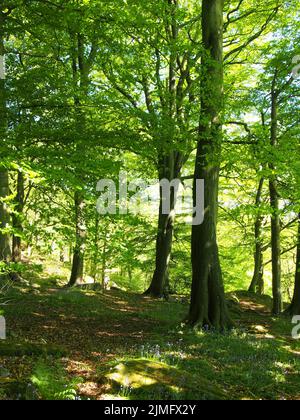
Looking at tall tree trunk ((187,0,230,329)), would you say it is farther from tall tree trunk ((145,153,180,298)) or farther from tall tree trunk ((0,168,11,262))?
tall tree trunk ((145,153,180,298))

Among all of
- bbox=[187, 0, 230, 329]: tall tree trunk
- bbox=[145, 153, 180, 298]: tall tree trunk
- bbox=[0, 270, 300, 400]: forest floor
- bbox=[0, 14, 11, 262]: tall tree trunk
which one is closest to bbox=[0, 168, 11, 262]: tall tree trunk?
bbox=[0, 14, 11, 262]: tall tree trunk

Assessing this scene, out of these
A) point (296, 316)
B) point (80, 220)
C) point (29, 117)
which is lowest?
point (296, 316)

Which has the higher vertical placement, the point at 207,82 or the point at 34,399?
the point at 207,82

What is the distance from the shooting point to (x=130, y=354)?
7.82m

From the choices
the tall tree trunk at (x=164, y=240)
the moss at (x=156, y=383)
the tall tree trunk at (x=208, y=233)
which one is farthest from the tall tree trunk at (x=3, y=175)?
the tall tree trunk at (x=164, y=240)

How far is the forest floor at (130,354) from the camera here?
552 centimetres

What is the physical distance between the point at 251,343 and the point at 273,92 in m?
11.6

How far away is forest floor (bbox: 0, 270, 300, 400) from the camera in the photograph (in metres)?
5.52

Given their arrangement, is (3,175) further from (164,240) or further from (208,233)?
(164,240)

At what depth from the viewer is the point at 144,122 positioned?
11445mm

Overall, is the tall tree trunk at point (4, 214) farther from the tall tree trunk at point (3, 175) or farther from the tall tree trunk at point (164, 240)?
the tall tree trunk at point (164, 240)

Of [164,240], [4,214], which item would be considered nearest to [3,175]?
[4,214]
